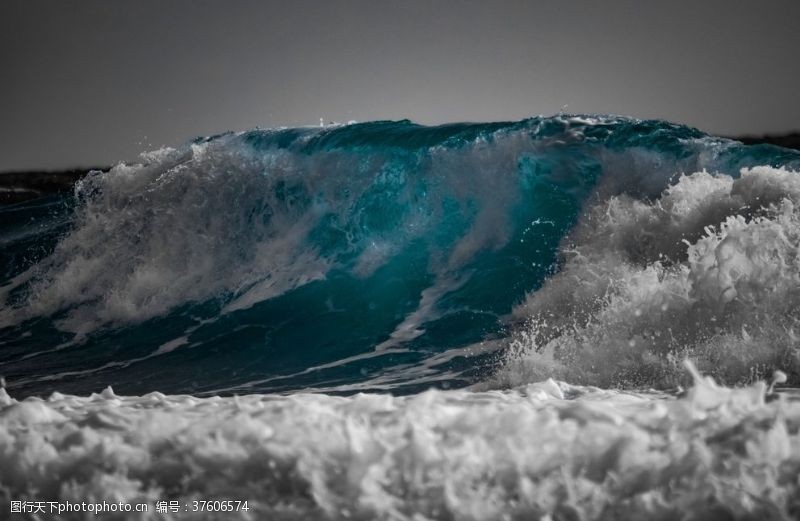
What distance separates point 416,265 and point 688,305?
9.33 ft

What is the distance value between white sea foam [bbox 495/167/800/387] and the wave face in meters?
0.01

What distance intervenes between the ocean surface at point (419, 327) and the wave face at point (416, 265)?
0.07 ft

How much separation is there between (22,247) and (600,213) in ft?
23.5

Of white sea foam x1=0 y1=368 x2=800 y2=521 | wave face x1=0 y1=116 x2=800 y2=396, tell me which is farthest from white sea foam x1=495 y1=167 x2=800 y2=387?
white sea foam x1=0 y1=368 x2=800 y2=521

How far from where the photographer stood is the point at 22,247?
8883 mm

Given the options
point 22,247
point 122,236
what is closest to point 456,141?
point 122,236

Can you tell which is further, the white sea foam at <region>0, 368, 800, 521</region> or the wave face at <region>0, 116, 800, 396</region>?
the wave face at <region>0, 116, 800, 396</region>

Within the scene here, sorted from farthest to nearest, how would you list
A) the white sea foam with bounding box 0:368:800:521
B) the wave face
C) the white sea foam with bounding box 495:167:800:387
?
the wave face < the white sea foam with bounding box 495:167:800:387 < the white sea foam with bounding box 0:368:800:521

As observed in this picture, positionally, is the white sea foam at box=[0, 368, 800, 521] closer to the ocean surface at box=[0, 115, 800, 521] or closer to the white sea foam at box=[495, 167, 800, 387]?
the ocean surface at box=[0, 115, 800, 521]

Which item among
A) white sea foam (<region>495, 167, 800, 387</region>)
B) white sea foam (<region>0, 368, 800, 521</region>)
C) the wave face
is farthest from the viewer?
the wave face

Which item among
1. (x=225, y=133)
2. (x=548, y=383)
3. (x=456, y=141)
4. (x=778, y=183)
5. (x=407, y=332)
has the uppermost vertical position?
(x=225, y=133)

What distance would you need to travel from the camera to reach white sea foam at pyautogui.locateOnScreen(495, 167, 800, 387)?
3227 mm

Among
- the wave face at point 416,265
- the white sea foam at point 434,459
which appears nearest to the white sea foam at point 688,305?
the wave face at point 416,265

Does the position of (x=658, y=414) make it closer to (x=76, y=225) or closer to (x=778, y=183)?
(x=778, y=183)
